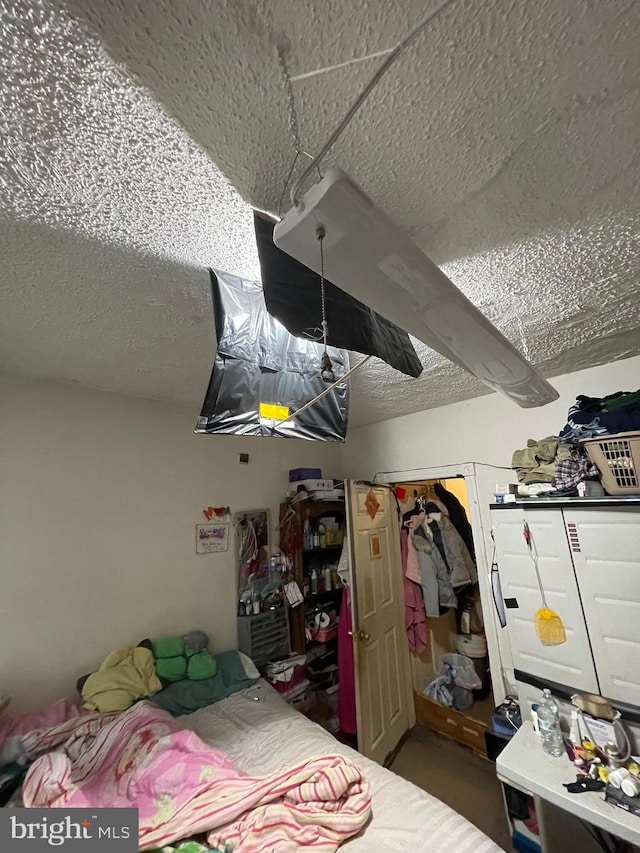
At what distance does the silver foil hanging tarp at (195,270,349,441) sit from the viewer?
1060 millimetres

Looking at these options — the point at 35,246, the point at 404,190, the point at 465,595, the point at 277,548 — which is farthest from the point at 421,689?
the point at 35,246

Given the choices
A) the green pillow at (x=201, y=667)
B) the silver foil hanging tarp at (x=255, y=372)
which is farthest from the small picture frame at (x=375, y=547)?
the silver foil hanging tarp at (x=255, y=372)

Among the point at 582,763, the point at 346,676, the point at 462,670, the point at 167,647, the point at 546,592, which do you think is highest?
the point at 546,592

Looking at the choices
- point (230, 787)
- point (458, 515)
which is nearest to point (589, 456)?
point (458, 515)

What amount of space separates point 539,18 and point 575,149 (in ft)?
0.97

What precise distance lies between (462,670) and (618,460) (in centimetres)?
216

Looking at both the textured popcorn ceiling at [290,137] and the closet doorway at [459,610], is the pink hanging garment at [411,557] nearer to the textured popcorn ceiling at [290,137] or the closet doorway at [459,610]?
the closet doorway at [459,610]

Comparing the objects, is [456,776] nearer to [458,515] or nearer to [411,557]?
[411,557]

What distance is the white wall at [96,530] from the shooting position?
169 cm

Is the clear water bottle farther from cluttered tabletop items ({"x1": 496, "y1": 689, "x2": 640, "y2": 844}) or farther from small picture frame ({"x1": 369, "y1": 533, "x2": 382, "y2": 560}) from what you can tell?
small picture frame ({"x1": 369, "y1": 533, "x2": 382, "y2": 560})

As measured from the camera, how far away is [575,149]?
0.73 m

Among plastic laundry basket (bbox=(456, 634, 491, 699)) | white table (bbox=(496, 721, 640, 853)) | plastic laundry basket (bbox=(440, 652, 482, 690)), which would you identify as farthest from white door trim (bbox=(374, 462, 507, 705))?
white table (bbox=(496, 721, 640, 853))

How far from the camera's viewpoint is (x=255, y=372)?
1.17 m

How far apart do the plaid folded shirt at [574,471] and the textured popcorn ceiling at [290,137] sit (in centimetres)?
76
